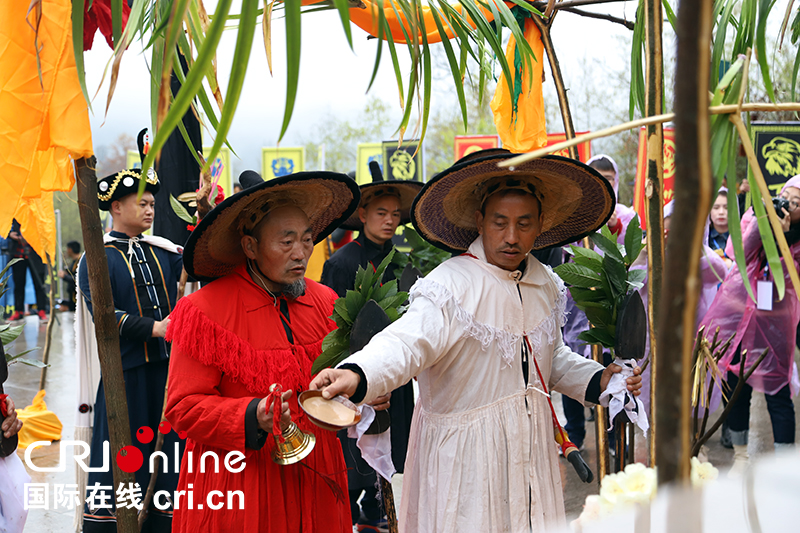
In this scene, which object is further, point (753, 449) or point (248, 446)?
point (753, 449)

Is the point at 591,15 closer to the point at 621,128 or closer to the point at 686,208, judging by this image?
the point at 621,128

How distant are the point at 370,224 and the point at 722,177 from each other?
3.39 m

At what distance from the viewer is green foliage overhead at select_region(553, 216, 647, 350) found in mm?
2119

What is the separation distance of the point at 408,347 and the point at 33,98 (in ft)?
4.05

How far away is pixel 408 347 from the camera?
197 centimetres

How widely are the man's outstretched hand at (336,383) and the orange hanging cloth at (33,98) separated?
2.89ft

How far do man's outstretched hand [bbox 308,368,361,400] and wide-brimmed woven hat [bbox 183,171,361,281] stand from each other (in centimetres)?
66

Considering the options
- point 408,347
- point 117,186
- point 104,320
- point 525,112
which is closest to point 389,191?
point 525,112

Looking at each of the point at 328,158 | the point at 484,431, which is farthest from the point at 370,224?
the point at 328,158

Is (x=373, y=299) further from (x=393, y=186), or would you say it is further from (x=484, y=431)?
(x=393, y=186)

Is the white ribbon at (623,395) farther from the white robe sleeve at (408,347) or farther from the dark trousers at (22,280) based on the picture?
the dark trousers at (22,280)

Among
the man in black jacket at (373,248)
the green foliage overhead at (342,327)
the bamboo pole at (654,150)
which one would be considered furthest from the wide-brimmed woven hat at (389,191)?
the bamboo pole at (654,150)

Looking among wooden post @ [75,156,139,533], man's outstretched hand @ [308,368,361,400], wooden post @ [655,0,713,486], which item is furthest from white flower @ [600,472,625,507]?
wooden post @ [75,156,139,533]

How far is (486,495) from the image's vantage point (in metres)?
2.07
